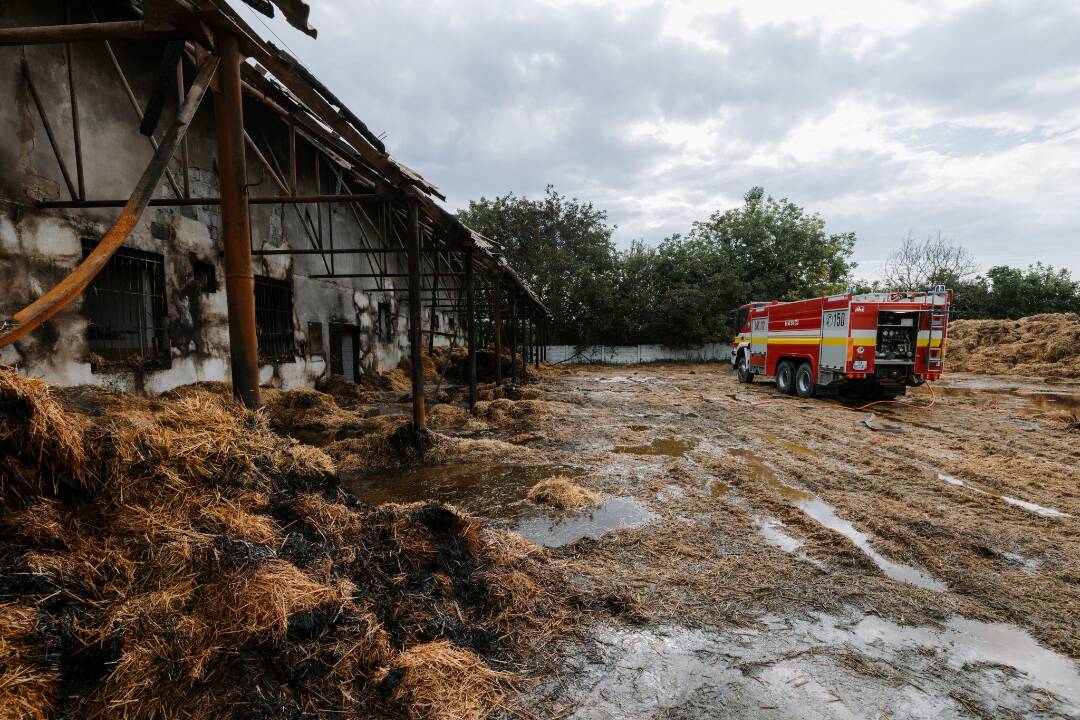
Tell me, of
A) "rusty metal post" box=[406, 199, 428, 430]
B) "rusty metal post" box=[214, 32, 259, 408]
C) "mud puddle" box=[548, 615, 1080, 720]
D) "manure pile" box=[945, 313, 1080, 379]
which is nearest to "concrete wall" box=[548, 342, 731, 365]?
"manure pile" box=[945, 313, 1080, 379]

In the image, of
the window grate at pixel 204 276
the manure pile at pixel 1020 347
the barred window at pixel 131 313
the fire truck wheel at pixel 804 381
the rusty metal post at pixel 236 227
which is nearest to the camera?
the rusty metal post at pixel 236 227

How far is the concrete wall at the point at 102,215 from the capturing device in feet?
18.6

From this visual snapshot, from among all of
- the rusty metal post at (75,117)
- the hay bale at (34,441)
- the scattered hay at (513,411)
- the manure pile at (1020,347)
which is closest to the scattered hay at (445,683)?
the hay bale at (34,441)

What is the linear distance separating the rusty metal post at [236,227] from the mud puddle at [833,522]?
14.6 ft

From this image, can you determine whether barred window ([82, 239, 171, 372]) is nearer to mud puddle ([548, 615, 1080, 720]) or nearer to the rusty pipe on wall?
the rusty pipe on wall

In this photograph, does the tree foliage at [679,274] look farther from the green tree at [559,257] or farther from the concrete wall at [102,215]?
the concrete wall at [102,215]

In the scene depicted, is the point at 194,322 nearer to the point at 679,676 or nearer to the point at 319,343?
the point at 319,343

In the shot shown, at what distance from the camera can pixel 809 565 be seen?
146 inches

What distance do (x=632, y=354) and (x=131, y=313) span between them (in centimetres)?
2468

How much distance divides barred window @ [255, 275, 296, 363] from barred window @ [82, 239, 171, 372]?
220cm

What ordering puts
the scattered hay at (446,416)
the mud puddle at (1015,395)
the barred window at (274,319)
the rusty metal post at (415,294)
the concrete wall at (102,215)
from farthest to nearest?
1. the mud puddle at (1015,395)
2. the barred window at (274,319)
3. the scattered hay at (446,416)
4. the rusty metal post at (415,294)
5. the concrete wall at (102,215)

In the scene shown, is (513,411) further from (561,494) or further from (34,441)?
(34,441)

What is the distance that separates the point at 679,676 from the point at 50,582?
276 centimetres

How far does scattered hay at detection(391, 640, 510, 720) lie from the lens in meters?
2.14
